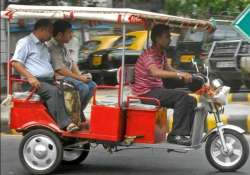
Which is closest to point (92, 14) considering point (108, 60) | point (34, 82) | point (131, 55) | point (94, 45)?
point (34, 82)

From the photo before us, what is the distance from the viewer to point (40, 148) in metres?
6.70

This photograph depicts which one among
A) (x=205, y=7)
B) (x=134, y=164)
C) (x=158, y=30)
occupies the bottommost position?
(x=134, y=164)

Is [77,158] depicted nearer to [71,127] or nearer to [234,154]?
[71,127]

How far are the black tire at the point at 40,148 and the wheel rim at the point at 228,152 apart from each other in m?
1.51

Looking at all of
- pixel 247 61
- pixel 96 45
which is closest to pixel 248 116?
pixel 247 61

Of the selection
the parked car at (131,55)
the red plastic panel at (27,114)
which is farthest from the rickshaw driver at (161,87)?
the parked car at (131,55)

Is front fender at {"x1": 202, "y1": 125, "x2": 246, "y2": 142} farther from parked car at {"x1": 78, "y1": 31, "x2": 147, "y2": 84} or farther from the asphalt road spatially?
parked car at {"x1": 78, "y1": 31, "x2": 147, "y2": 84}

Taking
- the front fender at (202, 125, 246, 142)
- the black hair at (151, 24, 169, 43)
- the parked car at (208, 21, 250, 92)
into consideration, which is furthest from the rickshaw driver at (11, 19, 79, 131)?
the parked car at (208, 21, 250, 92)

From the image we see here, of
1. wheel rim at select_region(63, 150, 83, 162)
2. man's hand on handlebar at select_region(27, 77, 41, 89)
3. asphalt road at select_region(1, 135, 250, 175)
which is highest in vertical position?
man's hand on handlebar at select_region(27, 77, 41, 89)

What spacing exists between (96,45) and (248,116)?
5246 mm

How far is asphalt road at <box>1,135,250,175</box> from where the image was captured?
274 inches

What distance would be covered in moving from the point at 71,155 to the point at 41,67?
1103 mm

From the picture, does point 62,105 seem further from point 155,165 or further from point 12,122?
point 155,165

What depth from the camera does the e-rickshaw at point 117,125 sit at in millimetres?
6535
